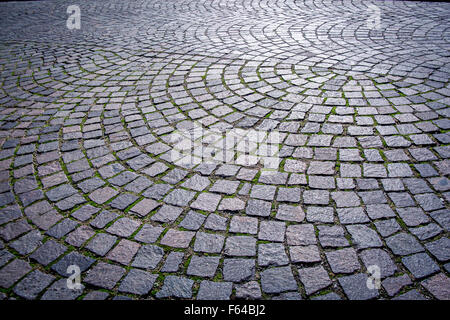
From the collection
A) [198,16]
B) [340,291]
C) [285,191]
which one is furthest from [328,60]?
[198,16]

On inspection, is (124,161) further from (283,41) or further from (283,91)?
(283,41)

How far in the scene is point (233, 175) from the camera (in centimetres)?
305

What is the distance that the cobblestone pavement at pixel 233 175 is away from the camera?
2193 mm

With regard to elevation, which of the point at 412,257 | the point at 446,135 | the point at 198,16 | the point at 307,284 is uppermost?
the point at 198,16

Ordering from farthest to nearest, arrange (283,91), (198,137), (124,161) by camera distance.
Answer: (283,91) → (198,137) → (124,161)

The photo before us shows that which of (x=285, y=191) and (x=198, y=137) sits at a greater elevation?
(x=198, y=137)

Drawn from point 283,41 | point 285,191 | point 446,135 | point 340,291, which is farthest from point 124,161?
point 283,41

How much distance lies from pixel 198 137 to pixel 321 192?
164cm

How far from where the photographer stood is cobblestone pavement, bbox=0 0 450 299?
7.20ft

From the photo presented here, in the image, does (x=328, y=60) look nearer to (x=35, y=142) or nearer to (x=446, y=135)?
(x=446, y=135)

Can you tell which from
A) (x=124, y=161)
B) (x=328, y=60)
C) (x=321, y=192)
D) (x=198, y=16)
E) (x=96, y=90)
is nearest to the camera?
(x=321, y=192)

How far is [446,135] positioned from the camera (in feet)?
11.0

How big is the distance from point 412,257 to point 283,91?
2.95 metres

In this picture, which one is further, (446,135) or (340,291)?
(446,135)
